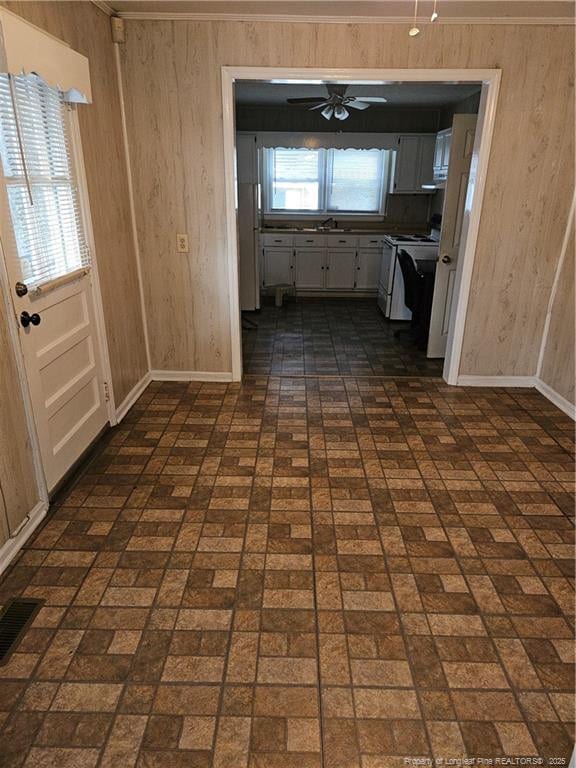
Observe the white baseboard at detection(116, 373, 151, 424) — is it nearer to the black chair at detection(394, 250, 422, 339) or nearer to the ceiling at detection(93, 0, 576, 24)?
the ceiling at detection(93, 0, 576, 24)

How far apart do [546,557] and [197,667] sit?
154 centimetres

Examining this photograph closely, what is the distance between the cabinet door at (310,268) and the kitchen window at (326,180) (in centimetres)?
84

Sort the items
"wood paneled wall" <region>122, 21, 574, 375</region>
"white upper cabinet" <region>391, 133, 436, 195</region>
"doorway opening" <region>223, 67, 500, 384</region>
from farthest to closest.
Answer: "white upper cabinet" <region>391, 133, 436, 195</region>, "doorway opening" <region>223, 67, 500, 384</region>, "wood paneled wall" <region>122, 21, 574, 375</region>

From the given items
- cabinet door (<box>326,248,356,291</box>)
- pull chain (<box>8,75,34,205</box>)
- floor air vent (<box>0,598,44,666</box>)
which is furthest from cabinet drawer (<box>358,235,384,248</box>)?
floor air vent (<box>0,598,44,666</box>)

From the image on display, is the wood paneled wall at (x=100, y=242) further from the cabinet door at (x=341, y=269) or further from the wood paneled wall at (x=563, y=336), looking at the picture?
the cabinet door at (x=341, y=269)

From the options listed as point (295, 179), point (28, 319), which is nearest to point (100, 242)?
point (28, 319)

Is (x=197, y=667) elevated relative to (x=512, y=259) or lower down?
lower down

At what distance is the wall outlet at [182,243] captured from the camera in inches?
147

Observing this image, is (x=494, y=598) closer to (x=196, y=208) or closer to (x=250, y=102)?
(x=196, y=208)

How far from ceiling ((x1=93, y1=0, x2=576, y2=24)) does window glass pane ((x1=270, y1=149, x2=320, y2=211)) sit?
4.11 metres

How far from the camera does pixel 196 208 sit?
3666 mm

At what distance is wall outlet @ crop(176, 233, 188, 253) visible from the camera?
374 centimetres

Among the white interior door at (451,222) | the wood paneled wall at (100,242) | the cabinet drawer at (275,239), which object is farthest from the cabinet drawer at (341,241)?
the wood paneled wall at (100,242)

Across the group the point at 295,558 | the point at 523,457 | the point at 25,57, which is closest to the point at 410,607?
the point at 295,558
